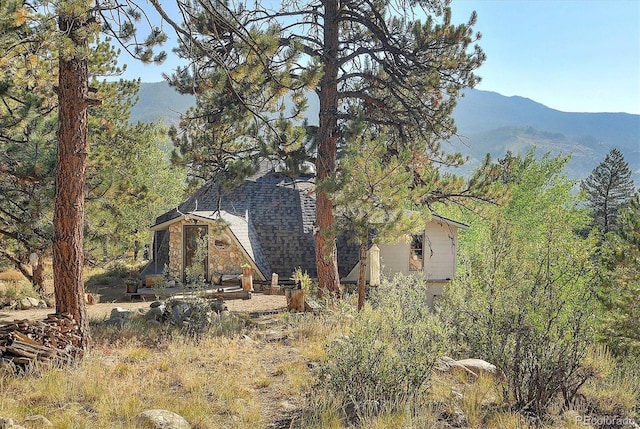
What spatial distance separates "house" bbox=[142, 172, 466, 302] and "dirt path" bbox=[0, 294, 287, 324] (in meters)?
1.99

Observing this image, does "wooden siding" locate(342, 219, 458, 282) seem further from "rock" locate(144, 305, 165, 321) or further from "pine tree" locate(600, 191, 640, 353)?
"rock" locate(144, 305, 165, 321)

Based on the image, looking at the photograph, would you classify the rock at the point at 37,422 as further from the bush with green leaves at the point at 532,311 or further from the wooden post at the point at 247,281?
the wooden post at the point at 247,281

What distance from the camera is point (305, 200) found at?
58.9 ft

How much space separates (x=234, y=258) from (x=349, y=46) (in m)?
8.17

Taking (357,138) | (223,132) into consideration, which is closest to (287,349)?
(357,138)

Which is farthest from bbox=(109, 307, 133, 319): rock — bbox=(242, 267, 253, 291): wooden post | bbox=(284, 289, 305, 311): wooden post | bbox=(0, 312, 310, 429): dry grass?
bbox=(242, 267, 253, 291): wooden post

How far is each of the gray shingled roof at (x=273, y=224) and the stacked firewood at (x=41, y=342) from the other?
30.8 feet

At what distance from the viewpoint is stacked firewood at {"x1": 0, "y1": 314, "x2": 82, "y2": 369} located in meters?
5.55

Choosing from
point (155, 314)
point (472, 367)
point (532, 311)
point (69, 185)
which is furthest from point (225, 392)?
point (155, 314)

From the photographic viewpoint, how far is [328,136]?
11.3 metres

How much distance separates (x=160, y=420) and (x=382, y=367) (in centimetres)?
214

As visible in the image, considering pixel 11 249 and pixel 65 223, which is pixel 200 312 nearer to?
pixel 65 223

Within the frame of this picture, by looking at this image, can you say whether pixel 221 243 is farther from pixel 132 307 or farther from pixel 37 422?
pixel 37 422

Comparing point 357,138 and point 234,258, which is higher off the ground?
point 357,138
